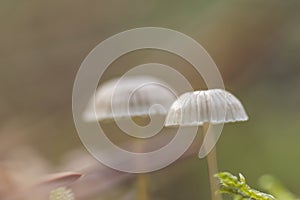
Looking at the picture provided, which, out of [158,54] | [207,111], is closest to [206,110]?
[207,111]

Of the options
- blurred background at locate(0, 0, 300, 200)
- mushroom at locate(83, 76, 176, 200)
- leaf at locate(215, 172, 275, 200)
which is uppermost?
blurred background at locate(0, 0, 300, 200)

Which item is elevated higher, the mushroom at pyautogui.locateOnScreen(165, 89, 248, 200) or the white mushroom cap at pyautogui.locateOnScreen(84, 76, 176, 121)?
the white mushroom cap at pyautogui.locateOnScreen(84, 76, 176, 121)

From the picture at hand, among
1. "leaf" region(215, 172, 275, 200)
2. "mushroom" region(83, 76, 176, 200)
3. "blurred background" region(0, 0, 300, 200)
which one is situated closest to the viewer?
"leaf" region(215, 172, 275, 200)

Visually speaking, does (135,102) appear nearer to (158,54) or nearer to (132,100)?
(132,100)

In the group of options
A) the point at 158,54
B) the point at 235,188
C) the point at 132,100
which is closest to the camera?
the point at 235,188

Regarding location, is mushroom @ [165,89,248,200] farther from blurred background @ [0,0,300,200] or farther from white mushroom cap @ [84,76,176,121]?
blurred background @ [0,0,300,200]

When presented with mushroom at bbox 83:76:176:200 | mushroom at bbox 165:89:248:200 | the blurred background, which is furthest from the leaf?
the blurred background

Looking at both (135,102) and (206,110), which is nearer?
(206,110)

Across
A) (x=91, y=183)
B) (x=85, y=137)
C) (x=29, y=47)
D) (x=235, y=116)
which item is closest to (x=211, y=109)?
(x=235, y=116)
